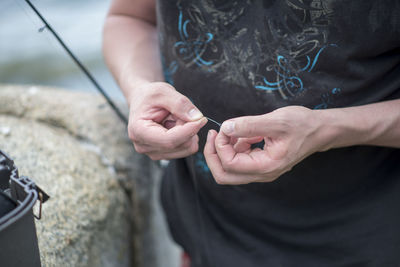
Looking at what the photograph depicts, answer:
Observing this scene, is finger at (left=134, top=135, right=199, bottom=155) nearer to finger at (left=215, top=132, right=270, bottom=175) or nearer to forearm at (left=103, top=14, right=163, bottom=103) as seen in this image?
finger at (left=215, top=132, right=270, bottom=175)

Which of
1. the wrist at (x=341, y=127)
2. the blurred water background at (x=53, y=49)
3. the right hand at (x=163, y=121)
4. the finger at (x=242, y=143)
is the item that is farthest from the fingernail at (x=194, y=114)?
the blurred water background at (x=53, y=49)

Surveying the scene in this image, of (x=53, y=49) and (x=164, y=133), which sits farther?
(x=53, y=49)

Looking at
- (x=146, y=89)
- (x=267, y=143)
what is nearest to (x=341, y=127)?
(x=267, y=143)

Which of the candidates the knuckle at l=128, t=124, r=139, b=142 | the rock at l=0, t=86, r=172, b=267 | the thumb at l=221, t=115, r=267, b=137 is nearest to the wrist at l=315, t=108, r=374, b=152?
the thumb at l=221, t=115, r=267, b=137

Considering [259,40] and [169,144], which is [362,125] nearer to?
[259,40]

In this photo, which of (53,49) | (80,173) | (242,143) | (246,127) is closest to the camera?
(246,127)

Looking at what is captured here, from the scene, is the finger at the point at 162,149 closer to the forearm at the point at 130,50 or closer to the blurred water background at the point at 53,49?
the forearm at the point at 130,50
